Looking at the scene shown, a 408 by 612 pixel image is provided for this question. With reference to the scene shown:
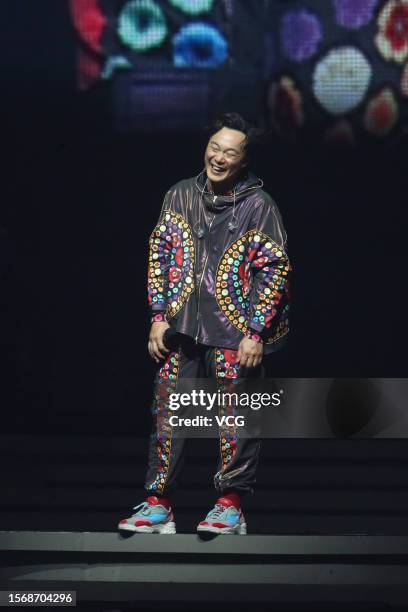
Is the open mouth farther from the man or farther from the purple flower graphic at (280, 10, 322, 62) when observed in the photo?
the purple flower graphic at (280, 10, 322, 62)

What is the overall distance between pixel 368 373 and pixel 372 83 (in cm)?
125

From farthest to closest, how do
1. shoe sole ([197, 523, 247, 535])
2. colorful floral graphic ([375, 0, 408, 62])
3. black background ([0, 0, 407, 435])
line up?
1. black background ([0, 0, 407, 435])
2. colorful floral graphic ([375, 0, 408, 62])
3. shoe sole ([197, 523, 247, 535])

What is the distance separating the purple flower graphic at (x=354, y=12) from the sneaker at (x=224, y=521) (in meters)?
2.28

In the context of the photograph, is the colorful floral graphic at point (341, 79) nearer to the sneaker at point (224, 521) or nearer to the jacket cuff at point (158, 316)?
the jacket cuff at point (158, 316)

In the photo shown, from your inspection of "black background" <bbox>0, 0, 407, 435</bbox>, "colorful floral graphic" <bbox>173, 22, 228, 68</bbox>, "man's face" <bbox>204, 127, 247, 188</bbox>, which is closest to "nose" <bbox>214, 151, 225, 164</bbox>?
"man's face" <bbox>204, 127, 247, 188</bbox>

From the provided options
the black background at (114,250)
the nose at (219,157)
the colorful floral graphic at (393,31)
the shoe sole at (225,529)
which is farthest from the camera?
the black background at (114,250)

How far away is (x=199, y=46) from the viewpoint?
6004 millimetres

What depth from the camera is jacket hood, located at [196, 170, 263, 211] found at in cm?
480

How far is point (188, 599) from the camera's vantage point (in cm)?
479

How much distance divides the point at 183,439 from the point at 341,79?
199 cm

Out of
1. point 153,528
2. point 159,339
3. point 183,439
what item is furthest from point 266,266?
point 153,528

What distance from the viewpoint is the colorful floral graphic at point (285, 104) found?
6.04m

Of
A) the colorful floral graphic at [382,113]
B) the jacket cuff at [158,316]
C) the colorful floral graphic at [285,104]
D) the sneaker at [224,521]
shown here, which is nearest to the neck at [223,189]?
the jacket cuff at [158,316]

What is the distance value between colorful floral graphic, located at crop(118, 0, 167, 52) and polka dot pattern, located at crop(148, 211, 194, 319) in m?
1.43
